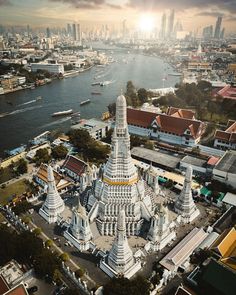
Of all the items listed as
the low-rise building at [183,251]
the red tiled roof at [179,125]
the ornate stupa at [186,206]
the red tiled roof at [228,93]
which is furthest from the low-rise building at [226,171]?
the red tiled roof at [228,93]

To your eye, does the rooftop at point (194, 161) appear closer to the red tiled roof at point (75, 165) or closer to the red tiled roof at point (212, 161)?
the red tiled roof at point (212, 161)

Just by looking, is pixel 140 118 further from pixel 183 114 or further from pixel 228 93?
pixel 228 93

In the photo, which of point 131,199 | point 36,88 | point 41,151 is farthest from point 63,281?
point 36,88

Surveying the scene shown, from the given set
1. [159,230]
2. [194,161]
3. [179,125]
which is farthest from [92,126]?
[159,230]

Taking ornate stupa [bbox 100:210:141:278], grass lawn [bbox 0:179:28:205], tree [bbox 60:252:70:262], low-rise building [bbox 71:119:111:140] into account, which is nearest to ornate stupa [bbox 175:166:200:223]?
ornate stupa [bbox 100:210:141:278]

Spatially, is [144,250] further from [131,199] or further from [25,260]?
[25,260]

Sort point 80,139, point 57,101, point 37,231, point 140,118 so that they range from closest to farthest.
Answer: point 37,231, point 80,139, point 140,118, point 57,101
